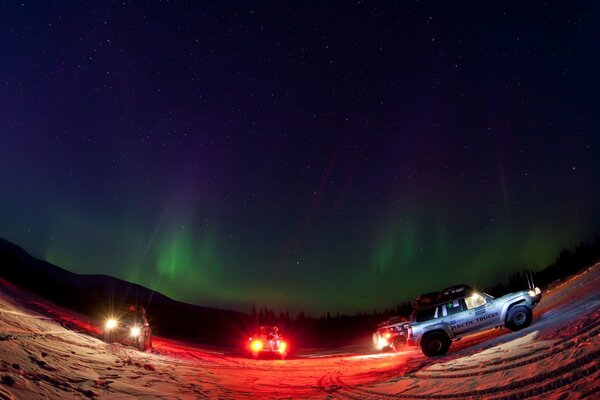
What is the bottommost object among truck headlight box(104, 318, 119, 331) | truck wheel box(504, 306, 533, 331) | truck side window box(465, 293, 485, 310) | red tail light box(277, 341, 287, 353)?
red tail light box(277, 341, 287, 353)

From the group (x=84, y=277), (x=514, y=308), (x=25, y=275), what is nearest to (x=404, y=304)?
(x=25, y=275)

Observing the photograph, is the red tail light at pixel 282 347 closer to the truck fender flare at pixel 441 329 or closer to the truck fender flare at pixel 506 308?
the truck fender flare at pixel 441 329

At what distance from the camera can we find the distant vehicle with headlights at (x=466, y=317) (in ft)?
39.7

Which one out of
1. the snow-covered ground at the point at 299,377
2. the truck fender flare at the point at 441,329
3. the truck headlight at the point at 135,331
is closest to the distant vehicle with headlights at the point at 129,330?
the truck headlight at the point at 135,331

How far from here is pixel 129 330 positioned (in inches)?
649

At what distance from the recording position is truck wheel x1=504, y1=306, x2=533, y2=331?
11914mm

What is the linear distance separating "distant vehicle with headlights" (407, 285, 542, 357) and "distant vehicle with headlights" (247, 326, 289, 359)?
38.2ft

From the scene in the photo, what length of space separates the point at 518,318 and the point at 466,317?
159 cm

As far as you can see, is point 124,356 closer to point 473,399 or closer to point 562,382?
point 473,399

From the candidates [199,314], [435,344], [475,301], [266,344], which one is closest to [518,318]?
[475,301]

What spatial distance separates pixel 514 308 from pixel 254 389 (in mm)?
8852

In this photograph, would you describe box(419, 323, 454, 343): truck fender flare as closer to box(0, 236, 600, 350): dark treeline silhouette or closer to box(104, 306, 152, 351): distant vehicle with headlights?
box(104, 306, 152, 351): distant vehicle with headlights

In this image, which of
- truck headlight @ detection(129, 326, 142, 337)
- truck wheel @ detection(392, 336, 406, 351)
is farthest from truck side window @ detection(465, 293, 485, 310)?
truck headlight @ detection(129, 326, 142, 337)

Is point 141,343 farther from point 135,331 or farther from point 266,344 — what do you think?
point 266,344
